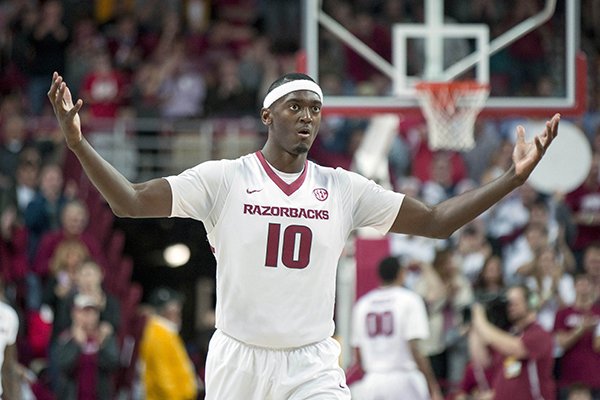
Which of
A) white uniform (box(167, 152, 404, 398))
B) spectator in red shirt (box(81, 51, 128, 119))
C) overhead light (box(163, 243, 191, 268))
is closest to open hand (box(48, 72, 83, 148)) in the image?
white uniform (box(167, 152, 404, 398))

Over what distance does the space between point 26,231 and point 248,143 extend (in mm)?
4077

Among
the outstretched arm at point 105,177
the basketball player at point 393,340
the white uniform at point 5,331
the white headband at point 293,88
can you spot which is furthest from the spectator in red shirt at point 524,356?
the outstretched arm at point 105,177

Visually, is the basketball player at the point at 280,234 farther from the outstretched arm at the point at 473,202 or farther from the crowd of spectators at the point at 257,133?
the crowd of spectators at the point at 257,133

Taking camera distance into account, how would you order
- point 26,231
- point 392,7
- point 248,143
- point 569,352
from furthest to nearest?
point 392,7 → point 248,143 → point 26,231 → point 569,352

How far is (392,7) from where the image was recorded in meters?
20.6

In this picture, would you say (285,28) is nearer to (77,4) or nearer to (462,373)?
(77,4)

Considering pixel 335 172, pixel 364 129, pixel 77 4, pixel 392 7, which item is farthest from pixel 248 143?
pixel 335 172

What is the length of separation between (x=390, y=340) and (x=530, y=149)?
19.3ft

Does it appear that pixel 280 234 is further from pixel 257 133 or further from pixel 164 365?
pixel 257 133

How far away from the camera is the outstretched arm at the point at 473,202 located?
7.24m

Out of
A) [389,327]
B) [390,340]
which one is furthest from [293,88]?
[390,340]

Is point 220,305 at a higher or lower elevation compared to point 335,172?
lower

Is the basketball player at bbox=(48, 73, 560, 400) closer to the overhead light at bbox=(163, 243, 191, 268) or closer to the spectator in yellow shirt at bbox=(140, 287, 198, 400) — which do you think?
the spectator in yellow shirt at bbox=(140, 287, 198, 400)

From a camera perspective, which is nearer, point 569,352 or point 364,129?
point 569,352
